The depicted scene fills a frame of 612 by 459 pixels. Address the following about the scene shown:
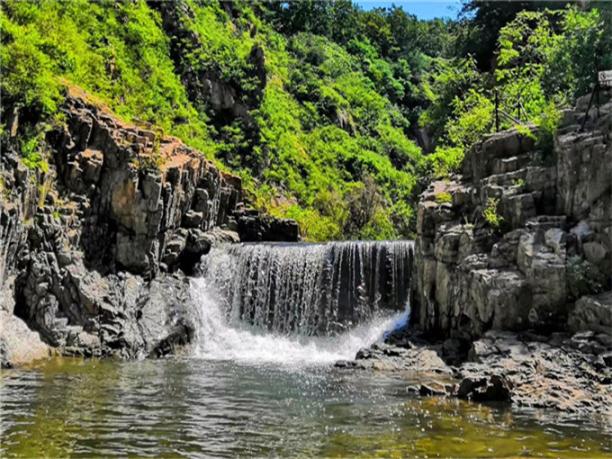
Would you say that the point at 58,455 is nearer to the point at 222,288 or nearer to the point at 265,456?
the point at 265,456

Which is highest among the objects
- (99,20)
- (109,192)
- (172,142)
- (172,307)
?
(99,20)

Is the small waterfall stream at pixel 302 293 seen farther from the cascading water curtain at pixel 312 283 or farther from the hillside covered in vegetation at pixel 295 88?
the hillside covered in vegetation at pixel 295 88

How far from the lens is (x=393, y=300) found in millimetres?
28859

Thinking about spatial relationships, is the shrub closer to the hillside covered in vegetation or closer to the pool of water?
the hillside covered in vegetation

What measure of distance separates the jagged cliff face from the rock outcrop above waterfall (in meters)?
10.5

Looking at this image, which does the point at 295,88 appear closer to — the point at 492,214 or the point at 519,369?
the point at 492,214

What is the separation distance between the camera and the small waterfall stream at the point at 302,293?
92.3ft

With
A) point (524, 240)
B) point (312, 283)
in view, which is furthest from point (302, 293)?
point (524, 240)

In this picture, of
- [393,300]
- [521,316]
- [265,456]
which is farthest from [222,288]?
[265,456]

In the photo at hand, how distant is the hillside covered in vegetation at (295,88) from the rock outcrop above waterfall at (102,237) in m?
1.40

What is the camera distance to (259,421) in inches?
545

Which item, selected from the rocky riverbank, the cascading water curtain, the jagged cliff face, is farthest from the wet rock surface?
the cascading water curtain

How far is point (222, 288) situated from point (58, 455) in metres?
19.0

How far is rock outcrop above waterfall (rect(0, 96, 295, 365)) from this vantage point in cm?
2270
